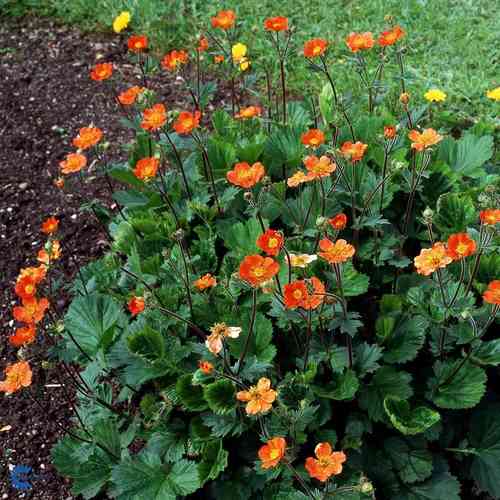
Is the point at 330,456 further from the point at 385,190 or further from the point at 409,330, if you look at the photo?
the point at 385,190

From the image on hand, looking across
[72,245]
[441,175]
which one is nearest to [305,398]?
[441,175]

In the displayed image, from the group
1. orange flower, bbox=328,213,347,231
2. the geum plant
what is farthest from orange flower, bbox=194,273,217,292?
orange flower, bbox=328,213,347,231

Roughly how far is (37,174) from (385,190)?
7.81ft

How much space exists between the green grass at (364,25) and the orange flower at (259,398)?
2.59m

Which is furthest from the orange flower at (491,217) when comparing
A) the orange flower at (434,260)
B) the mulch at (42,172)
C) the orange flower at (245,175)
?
the mulch at (42,172)

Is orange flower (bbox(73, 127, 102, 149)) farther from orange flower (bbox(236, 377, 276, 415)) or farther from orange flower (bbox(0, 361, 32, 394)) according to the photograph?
orange flower (bbox(236, 377, 276, 415))

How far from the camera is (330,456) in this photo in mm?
1839

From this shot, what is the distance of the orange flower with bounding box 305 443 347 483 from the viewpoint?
1805 millimetres

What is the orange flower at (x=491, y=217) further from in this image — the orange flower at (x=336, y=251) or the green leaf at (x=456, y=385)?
the green leaf at (x=456, y=385)

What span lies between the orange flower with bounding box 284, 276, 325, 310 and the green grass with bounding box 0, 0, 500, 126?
7.68 ft

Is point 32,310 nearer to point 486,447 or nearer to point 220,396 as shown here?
point 220,396

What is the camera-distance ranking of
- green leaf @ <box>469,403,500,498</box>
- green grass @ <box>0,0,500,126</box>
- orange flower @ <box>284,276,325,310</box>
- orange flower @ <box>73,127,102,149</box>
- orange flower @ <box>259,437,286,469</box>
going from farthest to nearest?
green grass @ <box>0,0,500,126</box>, orange flower @ <box>73,127,102,149</box>, green leaf @ <box>469,403,500,498</box>, orange flower @ <box>284,276,325,310</box>, orange flower @ <box>259,437,286,469</box>

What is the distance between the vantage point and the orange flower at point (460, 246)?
1868mm

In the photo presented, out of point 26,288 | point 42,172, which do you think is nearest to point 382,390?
point 26,288
